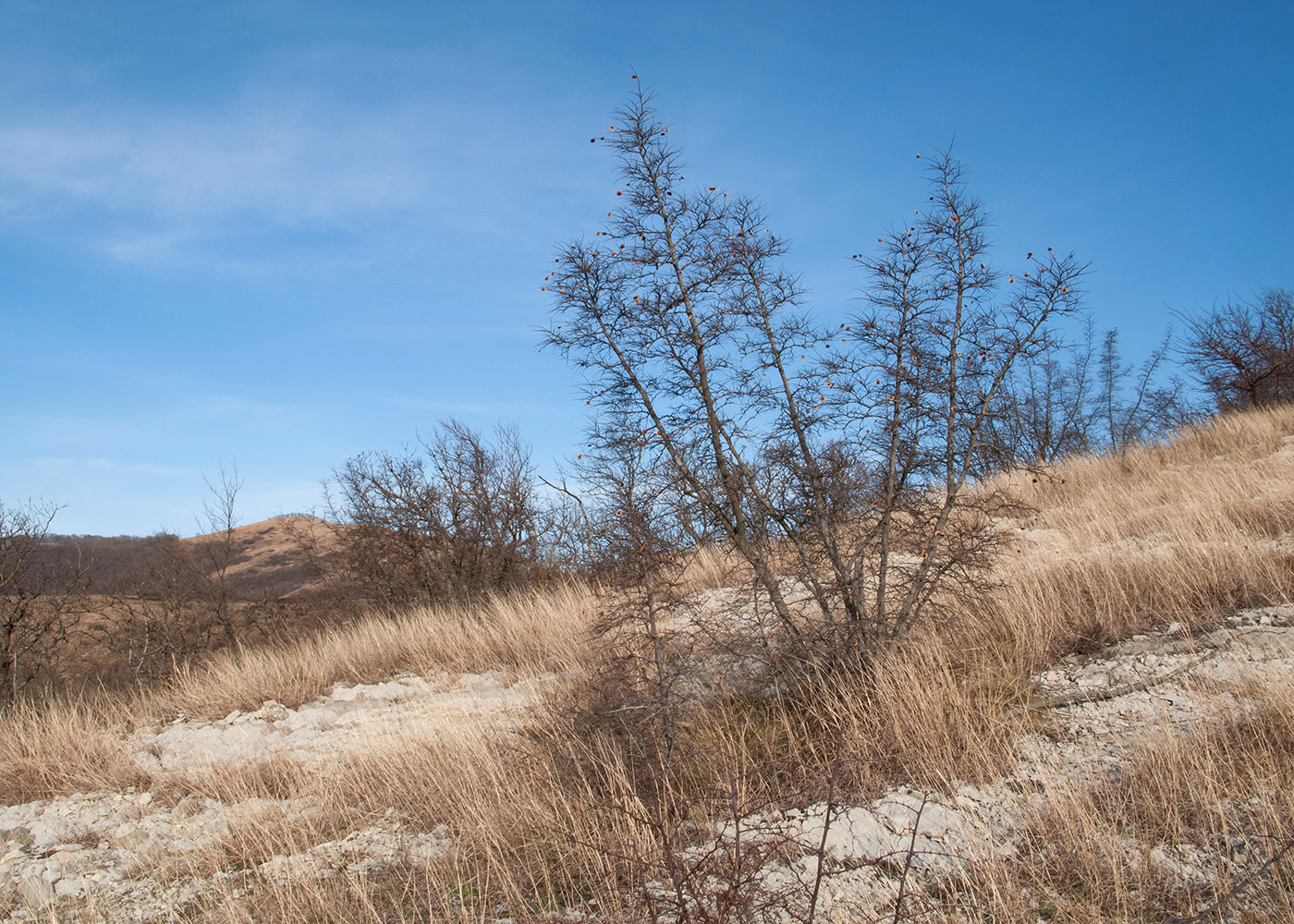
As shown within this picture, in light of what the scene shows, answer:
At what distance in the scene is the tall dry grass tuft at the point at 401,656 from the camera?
32.3 ft

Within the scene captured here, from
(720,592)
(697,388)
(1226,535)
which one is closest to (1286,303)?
(1226,535)

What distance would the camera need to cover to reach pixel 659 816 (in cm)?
396

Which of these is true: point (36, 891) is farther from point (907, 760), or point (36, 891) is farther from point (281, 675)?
point (907, 760)

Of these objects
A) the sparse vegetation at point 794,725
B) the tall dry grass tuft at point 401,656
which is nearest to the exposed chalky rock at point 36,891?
the sparse vegetation at point 794,725

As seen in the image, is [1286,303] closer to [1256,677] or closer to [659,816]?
[1256,677]

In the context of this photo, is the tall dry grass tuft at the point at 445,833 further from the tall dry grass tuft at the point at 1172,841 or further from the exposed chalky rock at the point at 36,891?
the tall dry grass tuft at the point at 1172,841

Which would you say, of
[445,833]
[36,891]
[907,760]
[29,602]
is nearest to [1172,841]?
[907,760]

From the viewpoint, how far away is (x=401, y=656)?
11109 millimetres

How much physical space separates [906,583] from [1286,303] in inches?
805

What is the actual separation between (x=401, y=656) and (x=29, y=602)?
23.7ft

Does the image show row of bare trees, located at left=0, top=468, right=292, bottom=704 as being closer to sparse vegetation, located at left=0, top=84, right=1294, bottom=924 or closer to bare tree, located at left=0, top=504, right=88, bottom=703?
bare tree, located at left=0, top=504, right=88, bottom=703

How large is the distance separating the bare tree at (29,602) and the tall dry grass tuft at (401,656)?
358 centimetres

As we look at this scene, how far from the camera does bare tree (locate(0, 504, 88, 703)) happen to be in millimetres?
12336

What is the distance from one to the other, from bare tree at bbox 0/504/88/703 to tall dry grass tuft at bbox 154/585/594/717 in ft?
11.8
